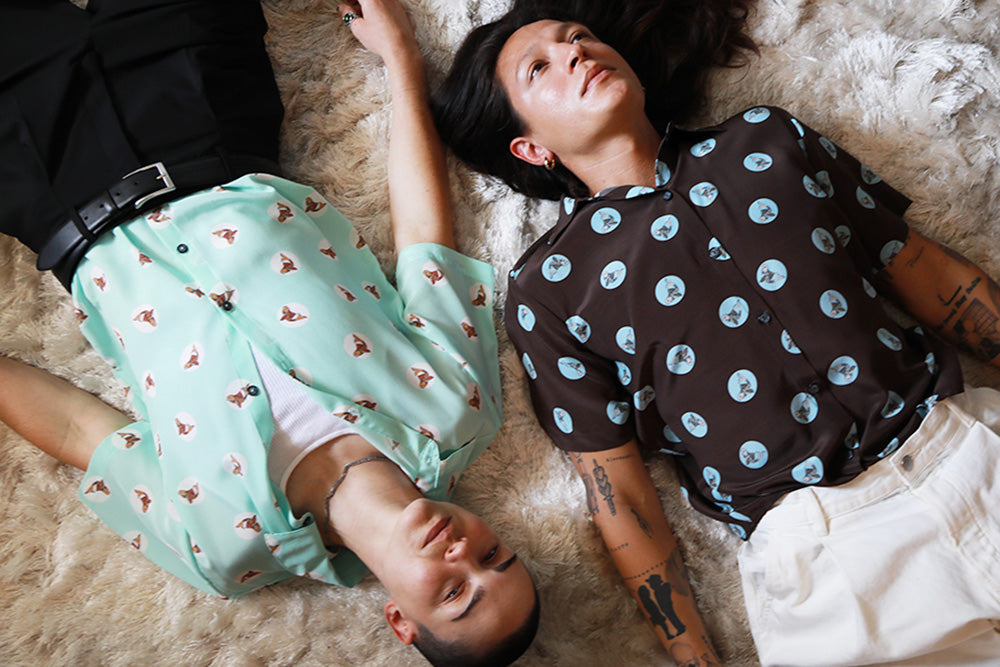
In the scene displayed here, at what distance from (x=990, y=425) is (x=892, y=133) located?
0.63 meters

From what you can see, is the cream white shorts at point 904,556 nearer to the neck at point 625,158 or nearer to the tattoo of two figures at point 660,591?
the tattoo of two figures at point 660,591

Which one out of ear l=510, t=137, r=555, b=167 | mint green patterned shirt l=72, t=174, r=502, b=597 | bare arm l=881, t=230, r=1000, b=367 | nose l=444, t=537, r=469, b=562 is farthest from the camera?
ear l=510, t=137, r=555, b=167

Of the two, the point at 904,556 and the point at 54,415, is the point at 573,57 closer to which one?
the point at 904,556

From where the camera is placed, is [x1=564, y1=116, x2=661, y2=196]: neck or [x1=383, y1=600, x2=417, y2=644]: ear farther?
[x1=564, y1=116, x2=661, y2=196]: neck

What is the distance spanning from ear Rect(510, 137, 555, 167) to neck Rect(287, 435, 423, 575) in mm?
677

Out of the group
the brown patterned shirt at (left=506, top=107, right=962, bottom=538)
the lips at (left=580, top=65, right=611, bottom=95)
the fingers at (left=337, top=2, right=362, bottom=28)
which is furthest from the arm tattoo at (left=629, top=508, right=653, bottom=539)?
the fingers at (left=337, top=2, right=362, bottom=28)

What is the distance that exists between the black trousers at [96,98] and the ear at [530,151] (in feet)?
1.85

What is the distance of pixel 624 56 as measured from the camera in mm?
1651

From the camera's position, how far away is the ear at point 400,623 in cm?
127

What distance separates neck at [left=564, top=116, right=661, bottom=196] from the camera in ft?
4.76

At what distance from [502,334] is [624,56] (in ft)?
2.24

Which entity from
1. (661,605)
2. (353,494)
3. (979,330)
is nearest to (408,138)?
(353,494)

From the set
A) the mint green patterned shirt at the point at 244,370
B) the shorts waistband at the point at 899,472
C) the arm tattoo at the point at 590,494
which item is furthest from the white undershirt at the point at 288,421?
the shorts waistband at the point at 899,472

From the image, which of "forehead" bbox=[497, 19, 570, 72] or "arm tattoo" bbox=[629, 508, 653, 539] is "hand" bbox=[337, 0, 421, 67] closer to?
"forehead" bbox=[497, 19, 570, 72]
